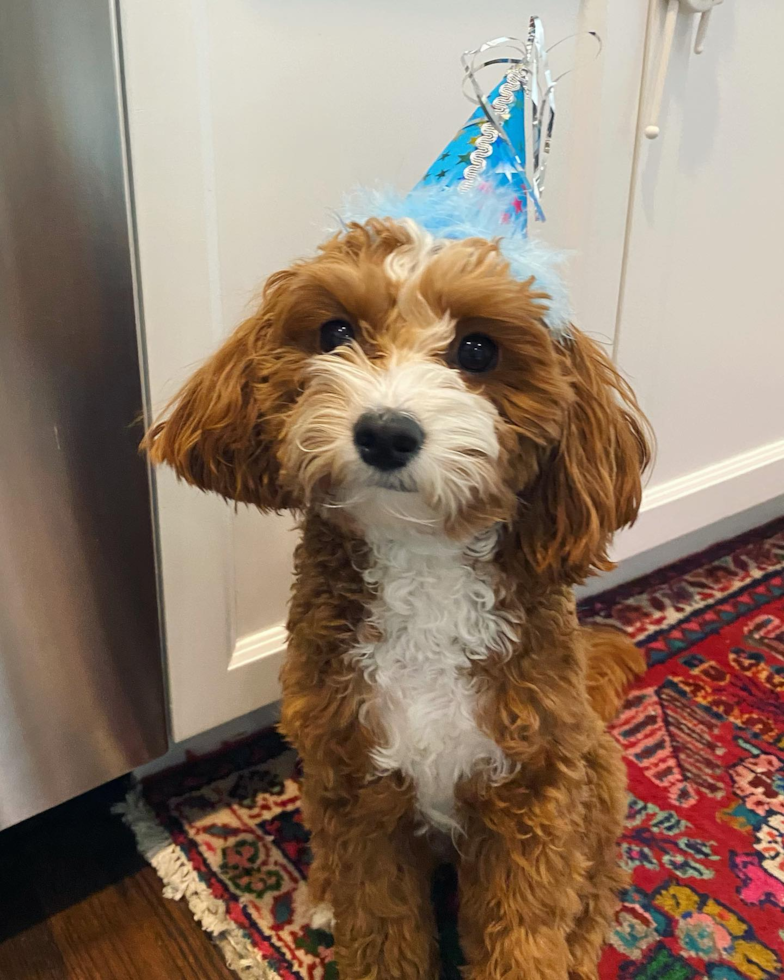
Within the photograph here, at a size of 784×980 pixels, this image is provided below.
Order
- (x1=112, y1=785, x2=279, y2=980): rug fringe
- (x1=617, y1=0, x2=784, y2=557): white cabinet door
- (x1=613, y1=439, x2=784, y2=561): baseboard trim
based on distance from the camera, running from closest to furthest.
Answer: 1. (x1=112, y1=785, x2=279, y2=980): rug fringe
2. (x1=617, y1=0, x2=784, y2=557): white cabinet door
3. (x1=613, y1=439, x2=784, y2=561): baseboard trim

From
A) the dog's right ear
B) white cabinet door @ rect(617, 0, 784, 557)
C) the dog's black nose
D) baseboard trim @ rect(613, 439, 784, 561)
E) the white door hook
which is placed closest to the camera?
the dog's black nose

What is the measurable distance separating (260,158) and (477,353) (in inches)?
16.2

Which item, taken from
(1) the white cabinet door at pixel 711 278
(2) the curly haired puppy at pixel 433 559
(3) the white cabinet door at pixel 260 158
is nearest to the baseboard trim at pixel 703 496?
(1) the white cabinet door at pixel 711 278

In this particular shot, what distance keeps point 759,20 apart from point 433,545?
3.39 feet

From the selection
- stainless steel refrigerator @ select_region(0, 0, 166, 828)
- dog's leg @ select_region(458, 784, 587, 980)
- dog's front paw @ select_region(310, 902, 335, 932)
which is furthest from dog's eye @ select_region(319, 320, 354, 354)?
dog's front paw @ select_region(310, 902, 335, 932)

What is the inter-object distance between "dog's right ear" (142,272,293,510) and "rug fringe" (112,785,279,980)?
0.58 metres

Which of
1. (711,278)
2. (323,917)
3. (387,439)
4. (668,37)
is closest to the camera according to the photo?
(387,439)

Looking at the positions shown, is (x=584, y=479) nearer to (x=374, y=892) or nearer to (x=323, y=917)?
(x=374, y=892)

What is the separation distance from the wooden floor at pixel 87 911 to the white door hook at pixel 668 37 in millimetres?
1211

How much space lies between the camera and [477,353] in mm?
677

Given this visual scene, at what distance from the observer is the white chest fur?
76 centimetres

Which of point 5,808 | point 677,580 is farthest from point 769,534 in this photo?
point 5,808

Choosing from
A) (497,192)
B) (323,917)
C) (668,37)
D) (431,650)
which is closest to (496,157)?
(497,192)

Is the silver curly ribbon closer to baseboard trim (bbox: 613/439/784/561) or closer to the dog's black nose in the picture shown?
the dog's black nose
